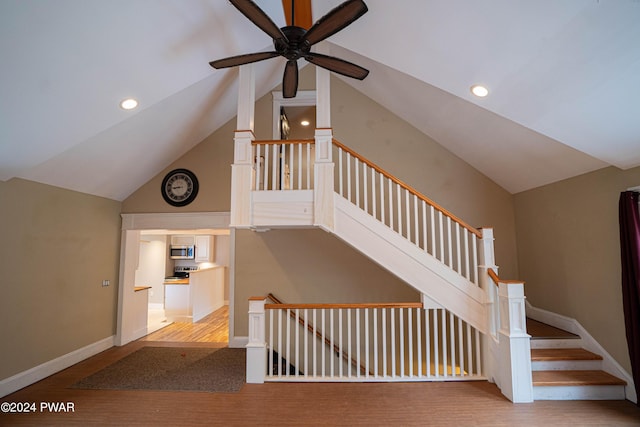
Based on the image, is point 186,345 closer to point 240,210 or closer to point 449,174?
point 240,210

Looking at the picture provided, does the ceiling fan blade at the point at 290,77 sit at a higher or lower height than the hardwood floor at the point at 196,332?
higher

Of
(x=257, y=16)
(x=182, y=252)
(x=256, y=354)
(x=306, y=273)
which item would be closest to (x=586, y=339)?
(x=306, y=273)

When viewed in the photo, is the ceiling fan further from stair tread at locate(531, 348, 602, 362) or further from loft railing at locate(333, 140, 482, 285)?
stair tread at locate(531, 348, 602, 362)

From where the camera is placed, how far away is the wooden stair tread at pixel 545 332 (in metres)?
3.67

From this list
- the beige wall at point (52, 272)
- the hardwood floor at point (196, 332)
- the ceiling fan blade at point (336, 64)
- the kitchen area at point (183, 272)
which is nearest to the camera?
the ceiling fan blade at point (336, 64)

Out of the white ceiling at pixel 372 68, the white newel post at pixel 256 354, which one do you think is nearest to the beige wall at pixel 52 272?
the white ceiling at pixel 372 68

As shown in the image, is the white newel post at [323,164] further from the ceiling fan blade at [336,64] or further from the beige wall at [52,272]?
the beige wall at [52,272]

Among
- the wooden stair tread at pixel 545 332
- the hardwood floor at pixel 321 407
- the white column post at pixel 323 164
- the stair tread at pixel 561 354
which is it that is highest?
the white column post at pixel 323 164

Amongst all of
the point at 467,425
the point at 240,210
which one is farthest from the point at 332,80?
the point at 467,425

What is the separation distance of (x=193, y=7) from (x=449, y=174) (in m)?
4.33

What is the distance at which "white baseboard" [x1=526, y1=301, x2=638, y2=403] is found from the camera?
121 inches

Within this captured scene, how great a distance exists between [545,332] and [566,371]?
0.56 metres

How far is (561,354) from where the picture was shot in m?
3.47

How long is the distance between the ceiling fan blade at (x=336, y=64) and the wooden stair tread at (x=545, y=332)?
3.74m
